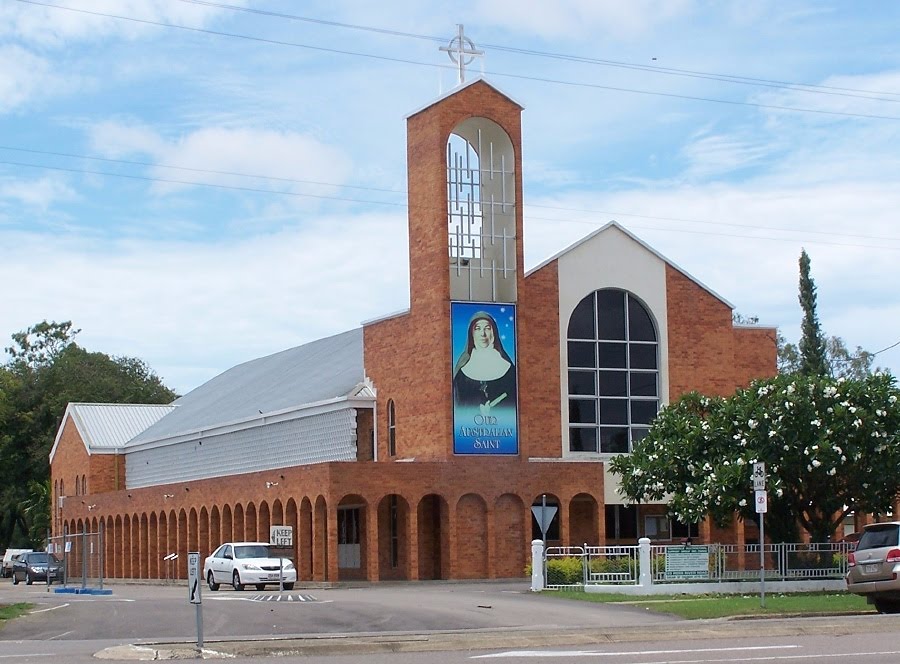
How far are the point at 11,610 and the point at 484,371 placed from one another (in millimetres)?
21090

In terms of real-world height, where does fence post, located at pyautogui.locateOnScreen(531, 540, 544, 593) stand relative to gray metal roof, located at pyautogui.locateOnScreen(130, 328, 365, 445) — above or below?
below

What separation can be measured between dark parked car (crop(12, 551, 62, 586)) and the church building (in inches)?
486

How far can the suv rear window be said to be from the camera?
27.4 m

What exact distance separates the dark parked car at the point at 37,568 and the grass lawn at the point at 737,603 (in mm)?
33943

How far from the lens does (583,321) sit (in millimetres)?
50312

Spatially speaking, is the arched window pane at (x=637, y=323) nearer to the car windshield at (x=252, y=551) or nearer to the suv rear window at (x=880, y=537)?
the car windshield at (x=252, y=551)

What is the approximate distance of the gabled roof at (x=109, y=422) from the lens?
76562 mm

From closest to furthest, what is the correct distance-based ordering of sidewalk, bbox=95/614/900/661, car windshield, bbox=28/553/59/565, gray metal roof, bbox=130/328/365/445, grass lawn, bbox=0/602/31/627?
sidewalk, bbox=95/614/900/661 < grass lawn, bbox=0/602/31/627 < gray metal roof, bbox=130/328/365/445 < car windshield, bbox=28/553/59/565

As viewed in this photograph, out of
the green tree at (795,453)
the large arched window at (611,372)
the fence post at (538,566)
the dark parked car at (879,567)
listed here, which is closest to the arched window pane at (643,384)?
the large arched window at (611,372)

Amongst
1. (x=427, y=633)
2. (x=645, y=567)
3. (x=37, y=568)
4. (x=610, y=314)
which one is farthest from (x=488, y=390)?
(x=37, y=568)

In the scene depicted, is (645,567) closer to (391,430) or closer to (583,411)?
(583,411)

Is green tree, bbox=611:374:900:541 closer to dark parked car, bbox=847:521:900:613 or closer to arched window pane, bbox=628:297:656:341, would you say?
dark parked car, bbox=847:521:900:613

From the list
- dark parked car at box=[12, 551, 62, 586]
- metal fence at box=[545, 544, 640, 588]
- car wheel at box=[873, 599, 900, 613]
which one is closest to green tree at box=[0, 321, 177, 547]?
dark parked car at box=[12, 551, 62, 586]

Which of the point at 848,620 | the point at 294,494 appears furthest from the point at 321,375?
the point at 848,620
